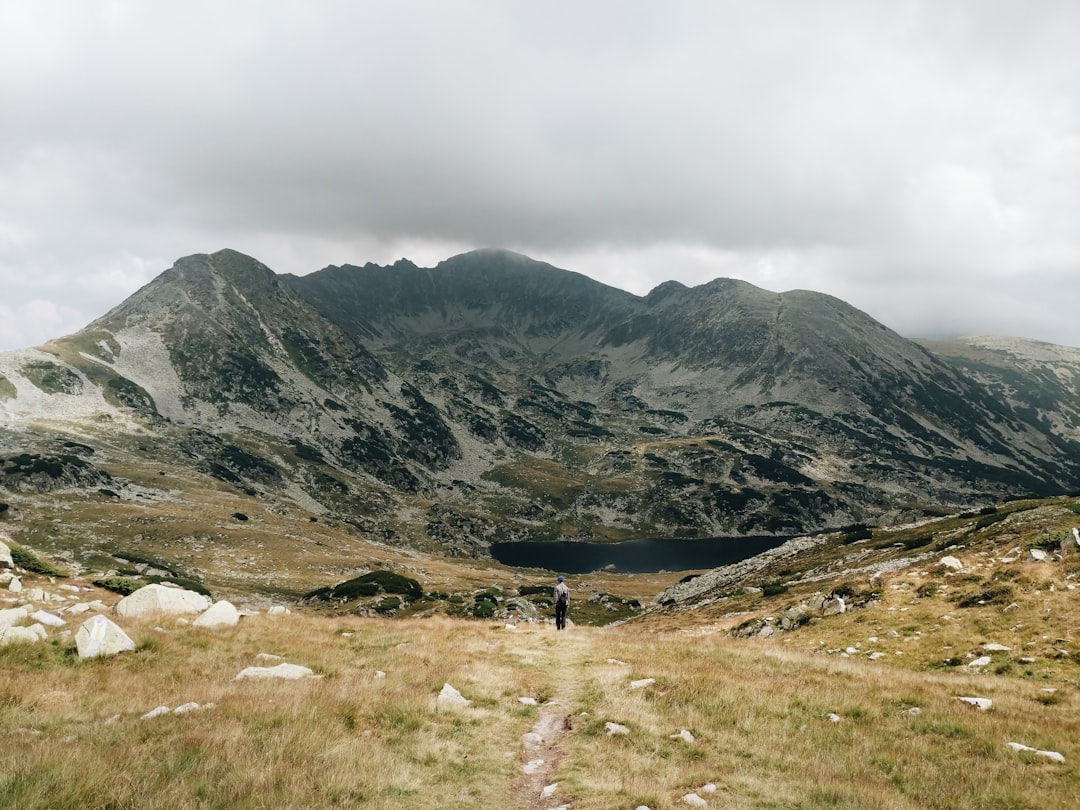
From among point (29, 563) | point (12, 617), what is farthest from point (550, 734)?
point (29, 563)

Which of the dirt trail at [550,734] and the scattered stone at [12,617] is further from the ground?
the scattered stone at [12,617]

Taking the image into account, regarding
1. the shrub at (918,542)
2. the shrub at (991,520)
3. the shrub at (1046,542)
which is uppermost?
the shrub at (1046,542)

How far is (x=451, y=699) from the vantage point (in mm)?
13195

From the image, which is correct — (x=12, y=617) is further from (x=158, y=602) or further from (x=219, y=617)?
(x=158, y=602)

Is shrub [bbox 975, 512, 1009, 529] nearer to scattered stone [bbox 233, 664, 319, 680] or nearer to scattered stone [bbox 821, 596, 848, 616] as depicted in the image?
scattered stone [bbox 821, 596, 848, 616]

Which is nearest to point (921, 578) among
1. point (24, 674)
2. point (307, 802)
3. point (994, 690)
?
point (994, 690)

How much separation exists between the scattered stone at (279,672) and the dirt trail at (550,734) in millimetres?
6273

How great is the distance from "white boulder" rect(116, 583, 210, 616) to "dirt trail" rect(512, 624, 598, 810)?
14.2 meters

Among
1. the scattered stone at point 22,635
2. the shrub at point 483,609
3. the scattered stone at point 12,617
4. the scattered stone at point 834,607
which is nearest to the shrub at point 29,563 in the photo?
the scattered stone at point 12,617

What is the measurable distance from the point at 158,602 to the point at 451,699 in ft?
49.9

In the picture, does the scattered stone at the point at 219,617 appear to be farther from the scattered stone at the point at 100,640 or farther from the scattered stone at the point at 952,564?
the scattered stone at the point at 952,564

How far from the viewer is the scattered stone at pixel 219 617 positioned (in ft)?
63.5

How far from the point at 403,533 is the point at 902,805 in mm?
193462

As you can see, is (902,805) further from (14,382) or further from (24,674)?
(14,382)
